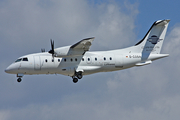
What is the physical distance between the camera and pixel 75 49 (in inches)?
1147

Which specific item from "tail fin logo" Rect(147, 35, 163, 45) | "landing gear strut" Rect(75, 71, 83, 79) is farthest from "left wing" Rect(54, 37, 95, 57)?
"tail fin logo" Rect(147, 35, 163, 45)

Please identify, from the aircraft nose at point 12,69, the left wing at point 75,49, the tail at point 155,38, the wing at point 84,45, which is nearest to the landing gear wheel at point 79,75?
the left wing at point 75,49

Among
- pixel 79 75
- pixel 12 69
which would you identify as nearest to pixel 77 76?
pixel 79 75

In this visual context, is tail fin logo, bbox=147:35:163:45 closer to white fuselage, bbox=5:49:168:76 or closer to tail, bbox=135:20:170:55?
tail, bbox=135:20:170:55

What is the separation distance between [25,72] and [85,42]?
624cm

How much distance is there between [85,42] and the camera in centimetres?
2841

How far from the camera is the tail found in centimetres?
3222

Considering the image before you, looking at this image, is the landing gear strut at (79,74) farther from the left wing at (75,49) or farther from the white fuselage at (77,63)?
the left wing at (75,49)

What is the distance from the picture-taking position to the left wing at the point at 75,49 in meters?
28.6

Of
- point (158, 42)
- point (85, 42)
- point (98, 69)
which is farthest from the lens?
point (158, 42)

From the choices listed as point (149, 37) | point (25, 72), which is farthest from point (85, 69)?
point (149, 37)

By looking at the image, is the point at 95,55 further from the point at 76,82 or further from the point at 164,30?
the point at 164,30

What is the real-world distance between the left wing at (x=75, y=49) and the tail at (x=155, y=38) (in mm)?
6090

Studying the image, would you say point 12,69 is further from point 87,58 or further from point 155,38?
point 155,38
